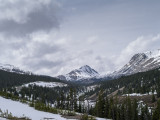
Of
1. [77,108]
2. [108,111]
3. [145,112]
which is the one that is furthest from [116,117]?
[77,108]

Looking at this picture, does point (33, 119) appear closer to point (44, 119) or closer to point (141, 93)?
point (44, 119)

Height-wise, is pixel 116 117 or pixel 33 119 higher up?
pixel 33 119

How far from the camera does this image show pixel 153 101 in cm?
15425

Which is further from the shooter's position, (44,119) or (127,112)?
(127,112)

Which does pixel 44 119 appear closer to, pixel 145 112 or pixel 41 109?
pixel 41 109

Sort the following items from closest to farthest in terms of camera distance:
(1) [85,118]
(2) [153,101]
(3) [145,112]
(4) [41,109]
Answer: (1) [85,118], (4) [41,109], (3) [145,112], (2) [153,101]

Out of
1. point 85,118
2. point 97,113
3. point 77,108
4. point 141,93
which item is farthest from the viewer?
A: point 141,93

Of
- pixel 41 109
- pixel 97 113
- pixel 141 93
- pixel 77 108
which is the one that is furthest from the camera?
pixel 141 93

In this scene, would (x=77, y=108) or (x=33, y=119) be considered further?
(x=77, y=108)

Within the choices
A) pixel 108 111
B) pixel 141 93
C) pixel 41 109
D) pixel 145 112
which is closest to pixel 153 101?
pixel 141 93

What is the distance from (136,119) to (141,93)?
11527 centimetres

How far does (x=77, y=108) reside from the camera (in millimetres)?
98000

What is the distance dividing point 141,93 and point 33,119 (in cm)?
17922

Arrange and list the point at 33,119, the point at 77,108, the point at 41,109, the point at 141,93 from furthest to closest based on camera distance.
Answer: the point at 141,93 < the point at 77,108 < the point at 41,109 < the point at 33,119
